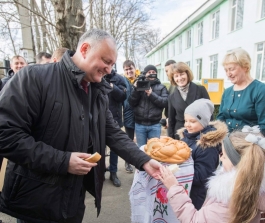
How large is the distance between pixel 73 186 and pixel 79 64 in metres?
0.80

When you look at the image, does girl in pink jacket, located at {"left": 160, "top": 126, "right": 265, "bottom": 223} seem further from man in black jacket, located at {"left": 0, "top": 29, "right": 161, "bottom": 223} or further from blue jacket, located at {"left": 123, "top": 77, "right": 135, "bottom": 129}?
blue jacket, located at {"left": 123, "top": 77, "right": 135, "bottom": 129}

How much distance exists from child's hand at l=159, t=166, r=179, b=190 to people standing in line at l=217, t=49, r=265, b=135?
4.13ft

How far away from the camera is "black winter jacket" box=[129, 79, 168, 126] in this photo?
3338mm

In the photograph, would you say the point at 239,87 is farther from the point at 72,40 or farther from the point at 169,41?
the point at 169,41

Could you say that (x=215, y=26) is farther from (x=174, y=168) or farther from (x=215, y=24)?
(x=174, y=168)

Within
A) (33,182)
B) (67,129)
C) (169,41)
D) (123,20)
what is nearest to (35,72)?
(67,129)

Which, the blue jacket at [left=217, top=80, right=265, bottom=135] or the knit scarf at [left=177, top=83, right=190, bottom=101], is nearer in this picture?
the blue jacket at [left=217, top=80, right=265, bottom=135]

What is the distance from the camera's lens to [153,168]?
162 cm

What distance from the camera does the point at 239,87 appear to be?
2.44 metres

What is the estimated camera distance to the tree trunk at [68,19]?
3.53 metres

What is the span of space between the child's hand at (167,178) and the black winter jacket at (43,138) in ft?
1.99

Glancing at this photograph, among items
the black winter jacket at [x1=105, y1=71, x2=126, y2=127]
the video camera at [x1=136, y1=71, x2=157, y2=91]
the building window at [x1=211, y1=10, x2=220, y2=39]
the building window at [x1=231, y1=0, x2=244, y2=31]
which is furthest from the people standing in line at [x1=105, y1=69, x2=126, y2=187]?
the building window at [x1=211, y1=10, x2=220, y2=39]

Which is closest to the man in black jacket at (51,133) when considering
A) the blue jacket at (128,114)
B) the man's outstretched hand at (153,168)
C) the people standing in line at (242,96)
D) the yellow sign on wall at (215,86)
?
the man's outstretched hand at (153,168)

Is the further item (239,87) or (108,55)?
(239,87)
